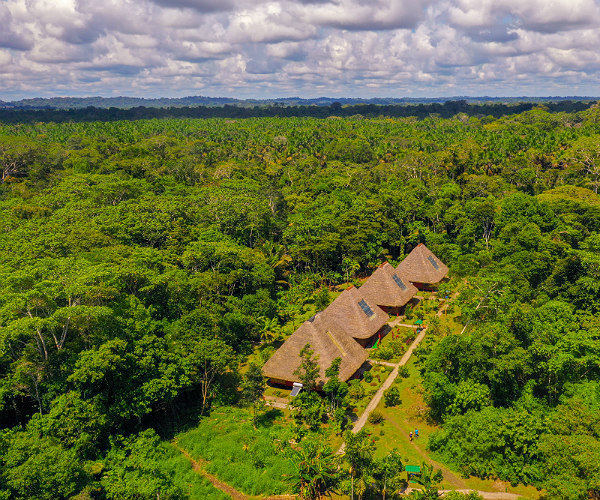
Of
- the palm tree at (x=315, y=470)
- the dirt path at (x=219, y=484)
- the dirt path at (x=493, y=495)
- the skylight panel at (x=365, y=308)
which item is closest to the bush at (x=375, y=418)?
the dirt path at (x=493, y=495)

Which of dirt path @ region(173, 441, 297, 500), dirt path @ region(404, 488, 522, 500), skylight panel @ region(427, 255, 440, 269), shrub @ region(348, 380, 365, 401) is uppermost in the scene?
skylight panel @ region(427, 255, 440, 269)

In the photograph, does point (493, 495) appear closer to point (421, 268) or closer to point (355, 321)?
point (355, 321)

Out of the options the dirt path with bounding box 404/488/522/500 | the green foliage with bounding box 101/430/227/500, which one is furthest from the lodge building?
the dirt path with bounding box 404/488/522/500

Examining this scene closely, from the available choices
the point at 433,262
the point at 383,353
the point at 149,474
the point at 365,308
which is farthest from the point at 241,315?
the point at 433,262

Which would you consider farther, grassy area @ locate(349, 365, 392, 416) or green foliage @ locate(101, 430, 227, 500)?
grassy area @ locate(349, 365, 392, 416)

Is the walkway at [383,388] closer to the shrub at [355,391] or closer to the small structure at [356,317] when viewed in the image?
the shrub at [355,391]

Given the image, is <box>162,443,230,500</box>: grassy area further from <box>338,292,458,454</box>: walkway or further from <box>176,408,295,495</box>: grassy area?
<box>338,292,458,454</box>: walkway
